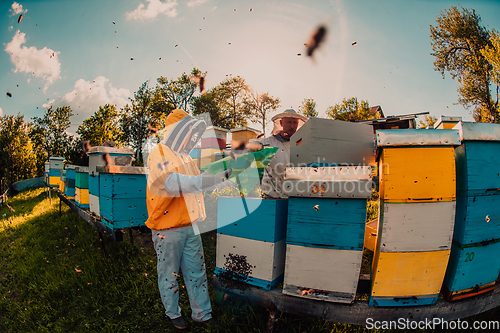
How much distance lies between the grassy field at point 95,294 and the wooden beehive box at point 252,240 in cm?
59

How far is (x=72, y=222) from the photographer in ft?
17.7

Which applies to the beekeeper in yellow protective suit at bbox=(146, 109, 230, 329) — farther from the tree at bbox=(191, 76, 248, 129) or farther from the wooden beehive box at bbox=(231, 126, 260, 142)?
the tree at bbox=(191, 76, 248, 129)

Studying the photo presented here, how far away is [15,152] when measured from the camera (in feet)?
57.3

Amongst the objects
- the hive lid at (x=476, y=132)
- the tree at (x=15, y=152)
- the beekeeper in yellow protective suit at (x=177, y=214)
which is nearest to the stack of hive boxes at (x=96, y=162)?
the beekeeper in yellow protective suit at (x=177, y=214)

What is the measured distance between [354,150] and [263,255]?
3.87 feet

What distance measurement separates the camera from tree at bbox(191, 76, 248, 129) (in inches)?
1004

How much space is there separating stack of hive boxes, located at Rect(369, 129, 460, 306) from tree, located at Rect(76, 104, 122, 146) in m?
18.9

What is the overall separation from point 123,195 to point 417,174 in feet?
9.99

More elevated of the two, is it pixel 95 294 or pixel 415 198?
pixel 415 198

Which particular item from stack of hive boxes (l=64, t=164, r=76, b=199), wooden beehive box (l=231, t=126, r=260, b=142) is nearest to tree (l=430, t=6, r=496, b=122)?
wooden beehive box (l=231, t=126, r=260, b=142)

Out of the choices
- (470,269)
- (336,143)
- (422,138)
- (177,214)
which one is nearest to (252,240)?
(177,214)

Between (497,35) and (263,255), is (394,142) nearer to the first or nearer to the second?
(263,255)

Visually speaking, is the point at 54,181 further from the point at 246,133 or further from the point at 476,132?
the point at 476,132

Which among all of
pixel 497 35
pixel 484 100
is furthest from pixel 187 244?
pixel 484 100
